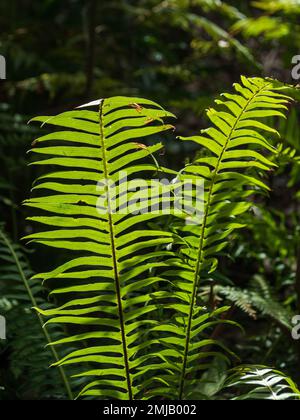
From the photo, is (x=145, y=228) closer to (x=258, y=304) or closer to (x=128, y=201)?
(x=258, y=304)

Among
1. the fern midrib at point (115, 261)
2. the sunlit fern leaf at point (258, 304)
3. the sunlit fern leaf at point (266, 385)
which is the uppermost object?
the fern midrib at point (115, 261)

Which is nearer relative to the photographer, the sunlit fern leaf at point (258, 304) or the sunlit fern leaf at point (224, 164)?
the sunlit fern leaf at point (224, 164)

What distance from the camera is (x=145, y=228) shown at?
217 centimetres

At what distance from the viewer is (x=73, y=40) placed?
3.13m

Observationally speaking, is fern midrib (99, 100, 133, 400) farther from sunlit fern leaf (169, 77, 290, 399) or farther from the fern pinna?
sunlit fern leaf (169, 77, 290, 399)

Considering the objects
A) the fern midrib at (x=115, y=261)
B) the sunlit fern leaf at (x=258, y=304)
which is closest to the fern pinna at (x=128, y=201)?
the fern midrib at (x=115, y=261)

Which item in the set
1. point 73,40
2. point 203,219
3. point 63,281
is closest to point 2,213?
point 63,281

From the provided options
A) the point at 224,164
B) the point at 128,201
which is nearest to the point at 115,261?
the point at 128,201

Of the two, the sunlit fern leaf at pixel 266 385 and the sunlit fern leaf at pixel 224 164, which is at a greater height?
the sunlit fern leaf at pixel 224 164

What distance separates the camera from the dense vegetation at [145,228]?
1.07 meters

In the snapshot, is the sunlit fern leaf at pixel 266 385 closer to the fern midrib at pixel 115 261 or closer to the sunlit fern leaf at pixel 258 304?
the fern midrib at pixel 115 261

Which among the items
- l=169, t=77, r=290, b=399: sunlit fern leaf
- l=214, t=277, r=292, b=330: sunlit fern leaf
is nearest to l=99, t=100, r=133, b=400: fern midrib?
l=169, t=77, r=290, b=399: sunlit fern leaf

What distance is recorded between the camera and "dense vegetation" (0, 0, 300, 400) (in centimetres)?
107
